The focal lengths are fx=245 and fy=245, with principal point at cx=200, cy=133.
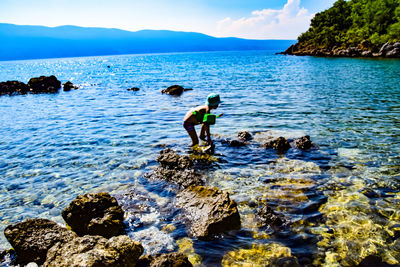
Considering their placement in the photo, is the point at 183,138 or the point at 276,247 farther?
the point at 183,138

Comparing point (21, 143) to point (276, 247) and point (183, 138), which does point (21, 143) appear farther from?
point (276, 247)

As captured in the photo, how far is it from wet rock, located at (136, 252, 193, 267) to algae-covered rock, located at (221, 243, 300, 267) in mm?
922

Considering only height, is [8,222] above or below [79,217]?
below

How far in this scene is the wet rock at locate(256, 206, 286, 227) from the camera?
240 inches

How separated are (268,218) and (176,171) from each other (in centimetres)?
390

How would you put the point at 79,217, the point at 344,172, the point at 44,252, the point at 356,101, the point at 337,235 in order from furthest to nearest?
the point at 356,101, the point at 344,172, the point at 79,217, the point at 337,235, the point at 44,252

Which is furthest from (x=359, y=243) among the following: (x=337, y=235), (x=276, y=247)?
(x=276, y=247)

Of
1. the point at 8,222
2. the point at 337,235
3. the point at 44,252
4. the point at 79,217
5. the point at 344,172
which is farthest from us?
the point at 344,172

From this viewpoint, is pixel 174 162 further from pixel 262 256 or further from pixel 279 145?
pixel 262 256

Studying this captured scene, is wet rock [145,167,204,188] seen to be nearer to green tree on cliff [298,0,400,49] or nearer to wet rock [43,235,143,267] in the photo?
wet rock [43,235,143,267]

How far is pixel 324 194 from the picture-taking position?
734 cm

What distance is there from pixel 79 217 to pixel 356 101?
22.7m

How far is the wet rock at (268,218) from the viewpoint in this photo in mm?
6098

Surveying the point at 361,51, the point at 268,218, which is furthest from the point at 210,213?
the point at 361,51
